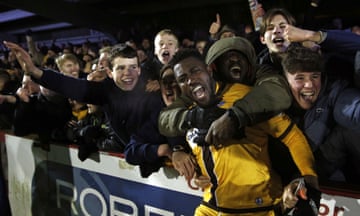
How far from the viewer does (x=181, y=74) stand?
1639mm

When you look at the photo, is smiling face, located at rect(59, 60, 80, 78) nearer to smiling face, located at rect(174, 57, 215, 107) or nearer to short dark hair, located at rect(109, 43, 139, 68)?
short dark hair, located at rect(109, 43, 139, 68)

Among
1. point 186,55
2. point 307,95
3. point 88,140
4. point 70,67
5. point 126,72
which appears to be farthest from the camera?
point 70,67

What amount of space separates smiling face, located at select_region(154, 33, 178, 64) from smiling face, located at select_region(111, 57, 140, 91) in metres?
0.43

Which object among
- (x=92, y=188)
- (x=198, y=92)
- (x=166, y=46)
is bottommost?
(x=92, y=188)

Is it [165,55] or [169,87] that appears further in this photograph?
[165,55]

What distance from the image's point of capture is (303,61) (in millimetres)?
1521

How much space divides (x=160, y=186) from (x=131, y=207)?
288 millimetres

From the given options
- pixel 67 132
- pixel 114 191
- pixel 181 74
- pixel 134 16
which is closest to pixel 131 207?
pixel 114 191

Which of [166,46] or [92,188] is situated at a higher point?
[166,46]

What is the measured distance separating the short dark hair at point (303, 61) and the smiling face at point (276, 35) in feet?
0.45

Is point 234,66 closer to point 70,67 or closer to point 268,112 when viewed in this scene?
point 268,112

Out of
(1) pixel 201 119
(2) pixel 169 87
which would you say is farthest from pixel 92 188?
(1) pixel 201 119

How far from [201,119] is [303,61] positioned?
1.55 ft

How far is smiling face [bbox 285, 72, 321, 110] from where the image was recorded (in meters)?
1.52
